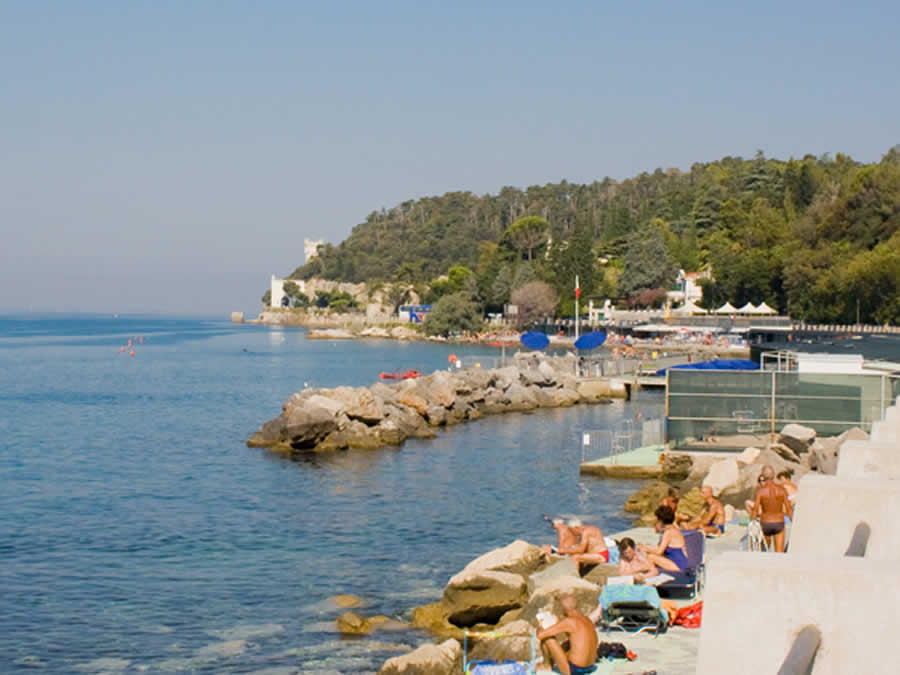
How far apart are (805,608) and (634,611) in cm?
826

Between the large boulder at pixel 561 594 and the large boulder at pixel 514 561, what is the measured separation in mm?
2722

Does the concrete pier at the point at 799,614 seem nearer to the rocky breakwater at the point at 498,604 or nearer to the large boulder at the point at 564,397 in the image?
the rocky breakwater at the point at 498,604

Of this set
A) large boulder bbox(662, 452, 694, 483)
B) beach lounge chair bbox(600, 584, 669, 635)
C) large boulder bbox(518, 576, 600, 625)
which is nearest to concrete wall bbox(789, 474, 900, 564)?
beach lounge chair bbox(600, 584, 669, 635)

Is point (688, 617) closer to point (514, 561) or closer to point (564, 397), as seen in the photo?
point (514, 561)

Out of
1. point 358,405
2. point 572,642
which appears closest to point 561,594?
point 572,642

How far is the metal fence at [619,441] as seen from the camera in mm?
32938

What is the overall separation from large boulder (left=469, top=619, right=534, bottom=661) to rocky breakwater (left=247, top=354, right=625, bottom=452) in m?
24.7

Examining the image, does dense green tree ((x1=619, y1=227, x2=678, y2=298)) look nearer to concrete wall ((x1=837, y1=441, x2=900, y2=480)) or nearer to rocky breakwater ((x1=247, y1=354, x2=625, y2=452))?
rocky breakwater ((x1=247, y1=354, x2=625, y2=452))

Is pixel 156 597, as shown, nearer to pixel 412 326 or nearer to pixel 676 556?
pixel 676 556

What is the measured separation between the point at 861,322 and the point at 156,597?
79499 millimetres

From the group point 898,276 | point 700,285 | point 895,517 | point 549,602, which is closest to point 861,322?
point 898,276

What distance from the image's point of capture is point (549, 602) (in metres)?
13.3

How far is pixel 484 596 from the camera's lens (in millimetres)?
15055

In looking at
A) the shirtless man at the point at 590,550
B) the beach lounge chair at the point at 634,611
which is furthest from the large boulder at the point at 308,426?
the beach lounge chair at the point at 634,611
